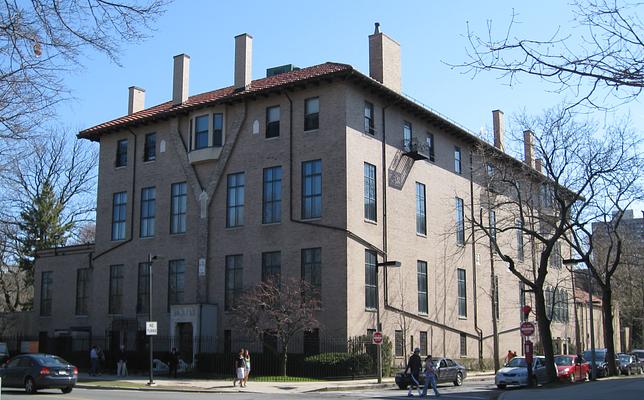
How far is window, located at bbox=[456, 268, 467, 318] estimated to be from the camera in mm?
50094

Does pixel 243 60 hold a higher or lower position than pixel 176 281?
higher

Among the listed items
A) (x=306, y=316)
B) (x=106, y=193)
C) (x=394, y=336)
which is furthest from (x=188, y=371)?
(x=106, y=193)

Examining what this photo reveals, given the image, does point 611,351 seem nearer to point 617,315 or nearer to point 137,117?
point 137,117

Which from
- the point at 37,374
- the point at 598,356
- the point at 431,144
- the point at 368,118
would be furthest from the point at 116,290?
the point at 598,356

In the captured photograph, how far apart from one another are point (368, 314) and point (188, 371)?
417 inches

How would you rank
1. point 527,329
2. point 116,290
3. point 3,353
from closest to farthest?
point 527,329 < point 3,353 < point 116,290

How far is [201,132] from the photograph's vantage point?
46.6 m

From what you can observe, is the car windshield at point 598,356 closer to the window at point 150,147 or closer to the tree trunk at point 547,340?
the tree trunk at point 547,340

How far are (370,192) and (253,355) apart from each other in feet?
37.2

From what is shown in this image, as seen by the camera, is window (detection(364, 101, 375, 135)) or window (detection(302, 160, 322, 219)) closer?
window (detection(302, 160, 322, 219))

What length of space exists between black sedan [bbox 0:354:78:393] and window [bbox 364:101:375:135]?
2237 cm

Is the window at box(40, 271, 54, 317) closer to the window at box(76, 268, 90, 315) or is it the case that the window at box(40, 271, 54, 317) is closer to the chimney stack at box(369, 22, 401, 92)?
the window at box(76, 268, 90, 315)

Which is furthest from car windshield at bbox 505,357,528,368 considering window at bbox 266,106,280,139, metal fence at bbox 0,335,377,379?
window at bbox 266,106,280,139

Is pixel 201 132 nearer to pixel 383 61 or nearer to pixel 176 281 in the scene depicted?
pixel 176 281
